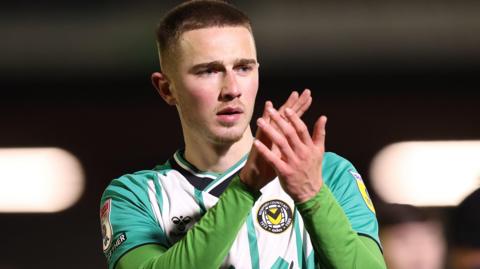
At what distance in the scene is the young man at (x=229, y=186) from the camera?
1818 mm

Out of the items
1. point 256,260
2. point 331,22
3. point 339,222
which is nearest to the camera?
point 339,222

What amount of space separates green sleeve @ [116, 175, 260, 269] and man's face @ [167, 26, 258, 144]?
22 centimetres

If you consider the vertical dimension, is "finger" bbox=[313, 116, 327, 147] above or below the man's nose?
below

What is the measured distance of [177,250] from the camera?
6.20 ft

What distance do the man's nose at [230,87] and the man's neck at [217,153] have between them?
5.0 inches

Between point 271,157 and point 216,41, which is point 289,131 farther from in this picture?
point 216,41

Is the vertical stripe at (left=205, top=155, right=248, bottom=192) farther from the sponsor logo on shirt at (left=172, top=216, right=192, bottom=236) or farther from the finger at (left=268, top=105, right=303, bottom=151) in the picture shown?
the finger at (left=268, top=105, right=303, bottom=151)

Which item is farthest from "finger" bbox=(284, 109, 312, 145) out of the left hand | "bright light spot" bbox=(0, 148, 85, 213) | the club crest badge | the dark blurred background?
"bright light spot" bbox=(0, 148, 85, 213)

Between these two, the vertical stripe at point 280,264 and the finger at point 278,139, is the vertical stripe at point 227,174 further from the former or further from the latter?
the finger at point 278,139

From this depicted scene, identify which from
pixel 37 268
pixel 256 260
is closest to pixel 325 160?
pixel 256 260

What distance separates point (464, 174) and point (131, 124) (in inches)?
70.2

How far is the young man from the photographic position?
1.82 m

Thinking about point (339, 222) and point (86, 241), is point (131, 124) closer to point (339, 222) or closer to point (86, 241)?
point (86, 241)

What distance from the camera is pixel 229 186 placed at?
1.89 m
